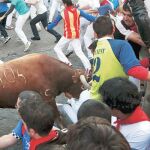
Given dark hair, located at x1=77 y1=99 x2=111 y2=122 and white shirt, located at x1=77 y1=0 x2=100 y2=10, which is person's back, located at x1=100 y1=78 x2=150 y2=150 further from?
white shirt, located at x1=77 y1=0 x2=100 y2=10

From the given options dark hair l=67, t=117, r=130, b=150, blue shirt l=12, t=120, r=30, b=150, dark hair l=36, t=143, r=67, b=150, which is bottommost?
blue shirt l=12, t=120, r=30, b=150

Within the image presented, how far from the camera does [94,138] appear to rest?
1.73 meters

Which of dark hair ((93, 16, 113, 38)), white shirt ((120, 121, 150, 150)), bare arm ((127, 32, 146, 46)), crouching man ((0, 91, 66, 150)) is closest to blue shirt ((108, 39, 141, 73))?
dark hair ((93, 16, 113, 38))

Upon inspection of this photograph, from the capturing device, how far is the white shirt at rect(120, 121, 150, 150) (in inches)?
102

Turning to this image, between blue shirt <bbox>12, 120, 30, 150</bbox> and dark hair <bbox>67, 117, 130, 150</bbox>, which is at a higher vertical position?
dark hair <bbox>67, 117, 130, 150</bbox>

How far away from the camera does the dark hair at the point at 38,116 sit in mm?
2574

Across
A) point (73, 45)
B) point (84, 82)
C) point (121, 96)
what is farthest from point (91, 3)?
point (121, 96)

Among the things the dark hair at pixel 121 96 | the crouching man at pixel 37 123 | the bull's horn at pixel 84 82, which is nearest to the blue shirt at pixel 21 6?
the bull's horn at pixel 84 82

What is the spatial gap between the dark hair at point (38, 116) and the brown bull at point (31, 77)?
1994mm

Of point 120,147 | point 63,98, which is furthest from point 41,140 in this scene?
point 63,98

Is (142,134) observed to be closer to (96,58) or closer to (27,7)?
(96,58)

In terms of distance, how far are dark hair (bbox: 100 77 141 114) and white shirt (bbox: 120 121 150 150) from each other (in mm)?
121

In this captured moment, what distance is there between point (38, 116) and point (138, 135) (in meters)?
0.71

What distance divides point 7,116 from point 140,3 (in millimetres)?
2861
